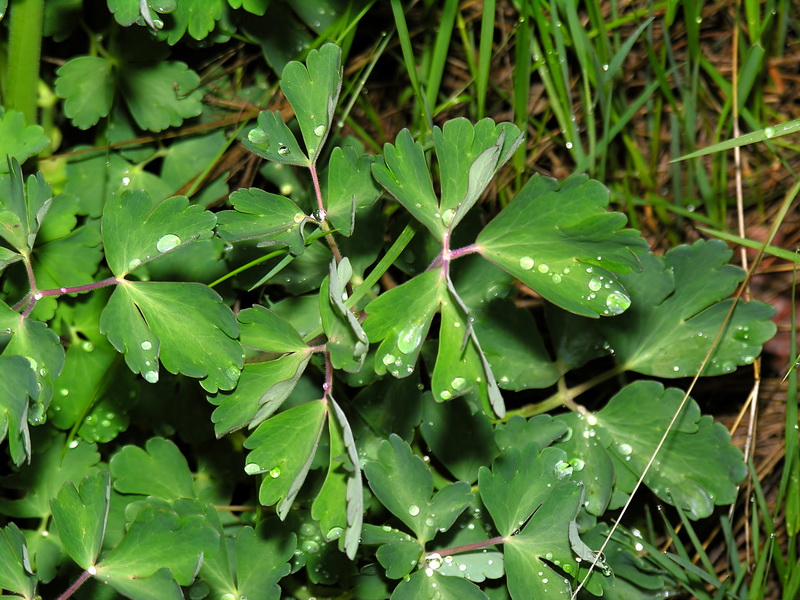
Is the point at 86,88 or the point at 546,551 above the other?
the point at 86,88

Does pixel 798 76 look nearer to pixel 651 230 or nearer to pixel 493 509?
pixel 651 230

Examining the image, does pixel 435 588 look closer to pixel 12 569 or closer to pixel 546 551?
pixel 546 551

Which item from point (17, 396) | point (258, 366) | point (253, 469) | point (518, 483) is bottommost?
point (518, 483)

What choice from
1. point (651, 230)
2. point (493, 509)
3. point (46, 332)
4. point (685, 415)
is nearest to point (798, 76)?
point (651, 230)

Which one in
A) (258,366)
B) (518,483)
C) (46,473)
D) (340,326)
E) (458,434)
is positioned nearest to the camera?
(340,326)

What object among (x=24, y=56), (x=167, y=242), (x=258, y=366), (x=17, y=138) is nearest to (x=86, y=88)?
(x=24, y=56)

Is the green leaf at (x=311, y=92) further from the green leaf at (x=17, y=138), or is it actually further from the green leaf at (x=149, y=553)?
the green leaf at (x=149, y=553)

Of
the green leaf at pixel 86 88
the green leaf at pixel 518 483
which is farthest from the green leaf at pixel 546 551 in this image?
the green leaf at pixel 86 88
